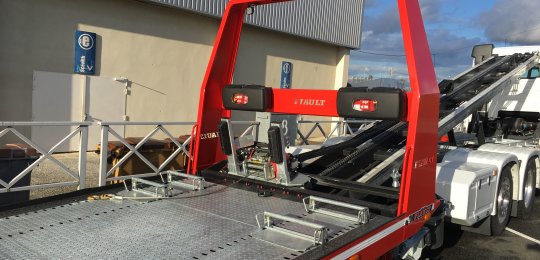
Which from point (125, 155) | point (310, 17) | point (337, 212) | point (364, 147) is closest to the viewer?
point (337, 212)

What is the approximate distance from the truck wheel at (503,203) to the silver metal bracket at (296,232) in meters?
3.62

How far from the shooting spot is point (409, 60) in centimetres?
337

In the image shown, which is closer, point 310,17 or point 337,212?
point 337,212

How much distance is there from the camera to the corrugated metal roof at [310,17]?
13.8m

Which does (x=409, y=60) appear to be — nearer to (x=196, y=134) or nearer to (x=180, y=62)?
(x=196, y=134)

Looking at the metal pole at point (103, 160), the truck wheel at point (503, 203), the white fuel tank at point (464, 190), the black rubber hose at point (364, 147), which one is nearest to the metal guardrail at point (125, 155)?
the metal pole at point (103, 160)

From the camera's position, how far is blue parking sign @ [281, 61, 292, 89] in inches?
693

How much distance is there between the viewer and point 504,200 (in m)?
5.88

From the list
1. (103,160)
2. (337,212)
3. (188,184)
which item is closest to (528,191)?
(337,212)

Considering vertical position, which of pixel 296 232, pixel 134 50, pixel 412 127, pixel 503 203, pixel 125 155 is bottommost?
pixel 503 203

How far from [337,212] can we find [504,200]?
3.52 metres

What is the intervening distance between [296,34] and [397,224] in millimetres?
14503

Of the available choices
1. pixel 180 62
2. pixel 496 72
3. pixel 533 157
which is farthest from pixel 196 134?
pixel 180 62

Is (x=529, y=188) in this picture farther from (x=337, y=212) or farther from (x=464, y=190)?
(x=337, y=212)
